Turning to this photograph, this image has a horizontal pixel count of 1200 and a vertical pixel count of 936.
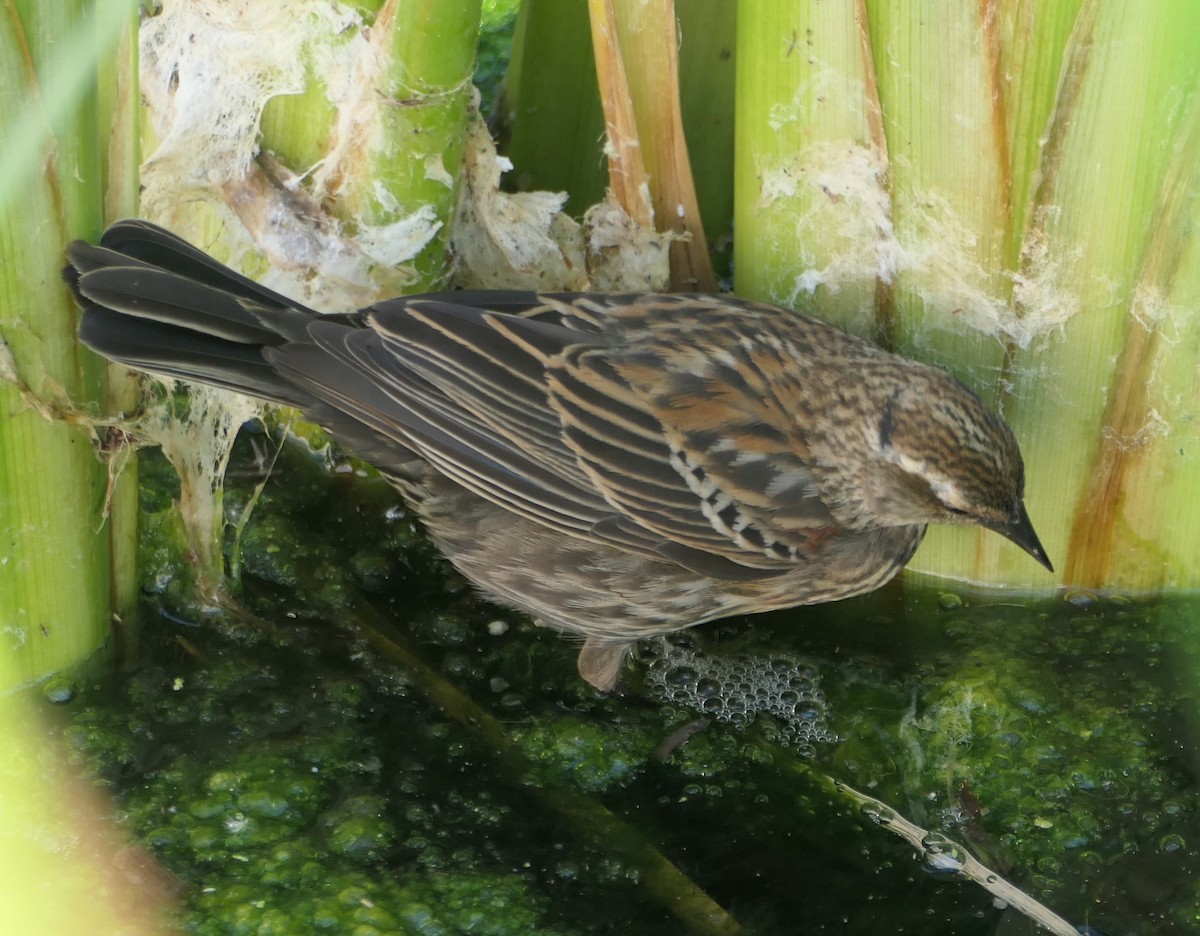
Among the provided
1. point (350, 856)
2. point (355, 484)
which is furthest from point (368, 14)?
point (350, 856)

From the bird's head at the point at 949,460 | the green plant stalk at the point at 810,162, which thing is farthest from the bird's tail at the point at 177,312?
the bird's head at the point at 949,460

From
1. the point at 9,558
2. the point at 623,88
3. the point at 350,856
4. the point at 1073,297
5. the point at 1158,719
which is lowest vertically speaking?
the point at 350,856

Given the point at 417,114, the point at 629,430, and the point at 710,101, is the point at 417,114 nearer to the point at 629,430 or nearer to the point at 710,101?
the point at 629,430

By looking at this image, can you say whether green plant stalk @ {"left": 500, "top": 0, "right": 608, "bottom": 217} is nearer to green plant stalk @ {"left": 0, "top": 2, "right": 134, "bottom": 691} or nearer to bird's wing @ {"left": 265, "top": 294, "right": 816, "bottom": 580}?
bird's wing @ {"left": 265, "top": 294, "right": 816, "bottom": 580}

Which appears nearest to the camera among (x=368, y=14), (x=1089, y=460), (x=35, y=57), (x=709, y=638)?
(x=35, y=57)

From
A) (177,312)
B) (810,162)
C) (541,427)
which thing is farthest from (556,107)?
(177,312)

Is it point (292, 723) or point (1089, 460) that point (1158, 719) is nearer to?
point (1089, 460)
